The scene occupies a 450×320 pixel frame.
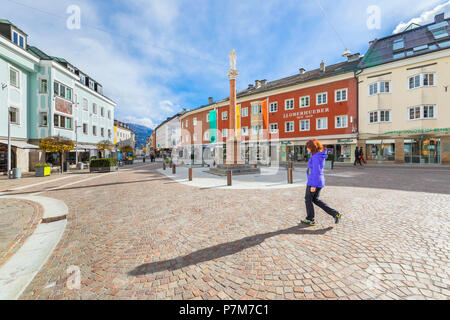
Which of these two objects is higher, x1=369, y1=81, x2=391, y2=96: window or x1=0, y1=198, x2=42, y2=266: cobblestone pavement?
x1=369, y1=81, x2=391, y2=96: window

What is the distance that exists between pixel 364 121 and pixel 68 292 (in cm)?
2902

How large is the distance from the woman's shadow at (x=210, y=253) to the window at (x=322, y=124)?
25.0m

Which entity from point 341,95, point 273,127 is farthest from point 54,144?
point 341,95

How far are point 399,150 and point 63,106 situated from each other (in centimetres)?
3902

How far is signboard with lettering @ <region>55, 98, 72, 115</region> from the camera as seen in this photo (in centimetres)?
2061

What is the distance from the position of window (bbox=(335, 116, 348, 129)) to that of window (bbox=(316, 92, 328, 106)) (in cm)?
295

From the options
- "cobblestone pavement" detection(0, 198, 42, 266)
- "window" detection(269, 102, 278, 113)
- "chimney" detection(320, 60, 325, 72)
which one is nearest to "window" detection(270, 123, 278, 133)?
"window" detection(269, 102, 278, 113)

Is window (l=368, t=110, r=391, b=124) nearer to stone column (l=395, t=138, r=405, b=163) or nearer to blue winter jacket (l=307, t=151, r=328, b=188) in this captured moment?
stone column (l=395, t=138, r=405, b=163)

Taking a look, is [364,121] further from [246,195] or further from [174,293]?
[174,293]

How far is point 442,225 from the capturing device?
4188 millimetres

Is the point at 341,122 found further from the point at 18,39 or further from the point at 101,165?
the point at 18,39

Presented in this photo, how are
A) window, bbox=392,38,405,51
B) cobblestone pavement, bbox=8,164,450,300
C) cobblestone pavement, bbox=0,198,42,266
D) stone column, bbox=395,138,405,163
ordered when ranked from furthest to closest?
window, bbox=392,38,405,51 → stone column, bbox=395,138,405,163 → cobblestone pavement, bbox=0,198,42,266 → cobblestone pavement, bbox=8,164,450,300
